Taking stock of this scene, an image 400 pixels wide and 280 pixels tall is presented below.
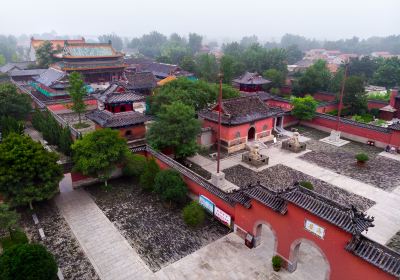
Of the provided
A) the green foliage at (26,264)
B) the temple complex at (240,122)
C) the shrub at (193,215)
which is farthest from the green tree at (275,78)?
the green foliage at (26,264)

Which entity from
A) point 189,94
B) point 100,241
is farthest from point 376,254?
→ point 189,94

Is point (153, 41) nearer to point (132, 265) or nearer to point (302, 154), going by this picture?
point (302, 154)

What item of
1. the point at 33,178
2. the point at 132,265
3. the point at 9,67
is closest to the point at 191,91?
the point at 33,178

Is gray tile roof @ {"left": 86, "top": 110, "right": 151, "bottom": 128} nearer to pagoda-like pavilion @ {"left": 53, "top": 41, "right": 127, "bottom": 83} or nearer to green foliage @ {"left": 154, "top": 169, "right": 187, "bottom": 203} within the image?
green foliage @ {"left": 154, "top": 169, "right": 187, "bottom": 203}

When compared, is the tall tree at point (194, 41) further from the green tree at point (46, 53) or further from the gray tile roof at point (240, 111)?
the gray tile roof at point (240, 111)

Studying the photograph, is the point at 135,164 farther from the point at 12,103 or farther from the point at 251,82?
the point at 251,82

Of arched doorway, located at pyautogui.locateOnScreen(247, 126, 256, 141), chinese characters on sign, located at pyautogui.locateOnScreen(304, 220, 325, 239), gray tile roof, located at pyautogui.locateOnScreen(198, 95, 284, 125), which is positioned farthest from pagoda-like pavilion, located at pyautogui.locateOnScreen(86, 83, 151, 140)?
chinese characters on sign, located at pyautogui.locateOnScreen(304, 220, 325, 239)
